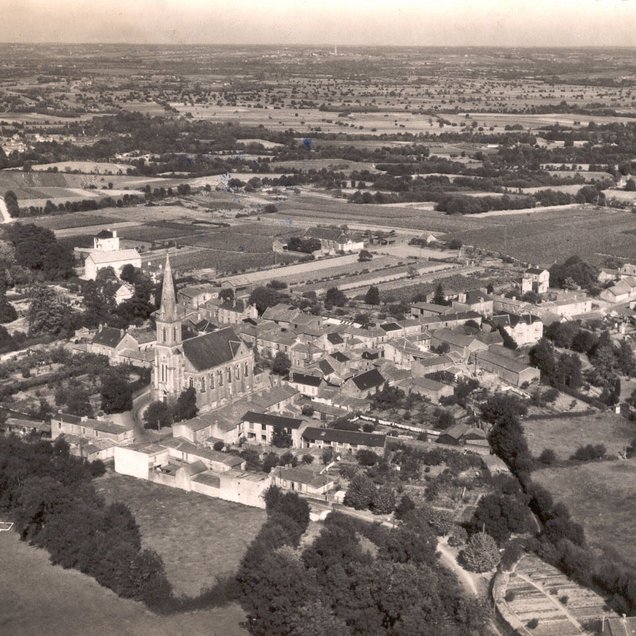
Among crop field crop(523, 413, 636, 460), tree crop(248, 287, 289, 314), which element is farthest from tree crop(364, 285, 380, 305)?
crop field crop(523, 413, 636, 460)

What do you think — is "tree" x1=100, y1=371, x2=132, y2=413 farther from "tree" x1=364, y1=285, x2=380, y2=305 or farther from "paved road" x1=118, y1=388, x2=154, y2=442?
"tree" x1=364, y1=285, x2=380, y2=305

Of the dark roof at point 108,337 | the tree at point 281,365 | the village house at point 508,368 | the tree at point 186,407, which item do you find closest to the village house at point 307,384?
the tree at point 281,365

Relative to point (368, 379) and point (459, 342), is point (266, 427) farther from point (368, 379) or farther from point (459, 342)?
point (459, 342)

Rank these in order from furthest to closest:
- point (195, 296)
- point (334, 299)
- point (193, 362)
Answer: point (334, 299) < point (195, 296) < point (193, 362)

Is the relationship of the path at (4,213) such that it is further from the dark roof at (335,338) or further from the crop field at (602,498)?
the crop field at (602,498)

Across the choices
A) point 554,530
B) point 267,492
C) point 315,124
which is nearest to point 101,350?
point 267,492

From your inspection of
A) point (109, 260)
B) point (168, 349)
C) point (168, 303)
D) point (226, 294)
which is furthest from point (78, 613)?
point (109, 260)

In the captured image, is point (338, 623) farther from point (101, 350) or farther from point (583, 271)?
point (583, 271)
